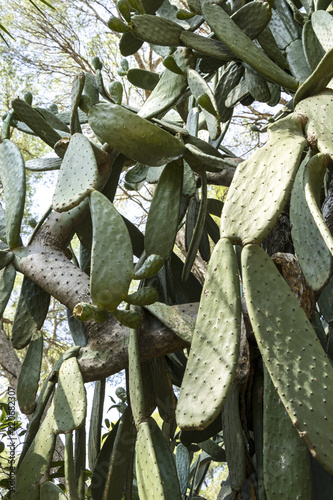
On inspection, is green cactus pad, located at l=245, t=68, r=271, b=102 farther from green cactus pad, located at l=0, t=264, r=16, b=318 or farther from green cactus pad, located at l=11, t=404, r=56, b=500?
green cactus pad, located at l=11, t=404, r=56, b=500

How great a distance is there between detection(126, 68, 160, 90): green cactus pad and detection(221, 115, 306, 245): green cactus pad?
2.94 ft

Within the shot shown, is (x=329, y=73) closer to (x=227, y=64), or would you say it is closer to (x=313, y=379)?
(x=313, y=379)

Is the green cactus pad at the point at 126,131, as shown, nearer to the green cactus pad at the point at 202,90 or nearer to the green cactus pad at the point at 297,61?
the green cactus pad at the point at 202,90

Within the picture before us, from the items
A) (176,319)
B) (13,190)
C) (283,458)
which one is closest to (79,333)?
(176,319)

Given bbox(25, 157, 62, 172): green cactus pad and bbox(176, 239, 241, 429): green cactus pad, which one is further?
bbox(25, 157, 62, 172): green cactus pad

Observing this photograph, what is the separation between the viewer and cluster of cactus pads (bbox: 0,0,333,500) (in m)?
0.86

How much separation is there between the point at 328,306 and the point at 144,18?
88 centimetres

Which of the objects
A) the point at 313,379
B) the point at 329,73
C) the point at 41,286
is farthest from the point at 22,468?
the point at 329,73

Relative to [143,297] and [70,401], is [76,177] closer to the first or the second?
[143,297]

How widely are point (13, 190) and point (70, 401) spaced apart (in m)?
0.64

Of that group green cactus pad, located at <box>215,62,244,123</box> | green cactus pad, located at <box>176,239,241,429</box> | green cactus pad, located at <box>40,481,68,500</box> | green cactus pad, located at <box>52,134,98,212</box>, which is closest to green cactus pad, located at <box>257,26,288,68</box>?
green cactus pad, located at <box>215,62,244,123</box>

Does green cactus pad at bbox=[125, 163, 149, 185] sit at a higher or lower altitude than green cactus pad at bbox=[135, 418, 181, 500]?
higher

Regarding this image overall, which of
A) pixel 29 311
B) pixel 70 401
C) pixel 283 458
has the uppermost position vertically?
pixel 29 311

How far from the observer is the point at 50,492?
4.05ft
